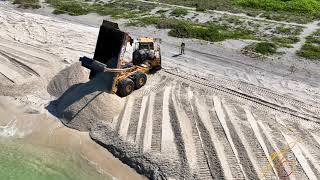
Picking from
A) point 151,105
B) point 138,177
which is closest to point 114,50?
point 151,105

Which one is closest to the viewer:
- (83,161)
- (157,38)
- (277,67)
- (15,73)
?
(83,161)

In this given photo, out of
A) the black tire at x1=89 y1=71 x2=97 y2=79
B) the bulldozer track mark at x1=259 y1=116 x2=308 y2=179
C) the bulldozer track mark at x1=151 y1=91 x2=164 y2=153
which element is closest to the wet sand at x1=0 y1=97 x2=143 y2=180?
the bulldozer track mark at x1=151 y1=91 x2=164 y2=153

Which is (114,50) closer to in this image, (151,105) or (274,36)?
(151,105)

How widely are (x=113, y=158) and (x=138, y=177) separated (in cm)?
148

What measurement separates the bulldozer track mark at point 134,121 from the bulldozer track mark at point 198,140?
6.44ft

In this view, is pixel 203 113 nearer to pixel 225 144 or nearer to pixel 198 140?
pixel 198 140

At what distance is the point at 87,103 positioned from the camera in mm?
18359

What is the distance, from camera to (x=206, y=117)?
18266 mm

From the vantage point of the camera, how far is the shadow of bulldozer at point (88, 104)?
59.3 ft

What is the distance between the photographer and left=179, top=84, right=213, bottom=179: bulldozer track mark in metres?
14.9

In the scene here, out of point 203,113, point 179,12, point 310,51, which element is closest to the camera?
point 203,113

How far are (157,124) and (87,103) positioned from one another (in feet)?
10.1

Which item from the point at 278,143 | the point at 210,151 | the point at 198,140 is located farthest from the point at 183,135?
the point at 278,143

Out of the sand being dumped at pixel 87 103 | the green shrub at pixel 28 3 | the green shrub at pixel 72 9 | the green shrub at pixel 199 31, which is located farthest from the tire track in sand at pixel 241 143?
the green shrub at pixel 28 3
